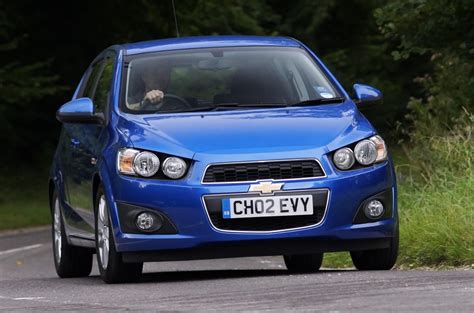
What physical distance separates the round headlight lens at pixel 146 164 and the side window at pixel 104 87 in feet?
4.00

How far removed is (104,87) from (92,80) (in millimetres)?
971

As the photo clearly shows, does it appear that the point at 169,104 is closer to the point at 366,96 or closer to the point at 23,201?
the point at 366,96

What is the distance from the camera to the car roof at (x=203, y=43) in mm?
12086

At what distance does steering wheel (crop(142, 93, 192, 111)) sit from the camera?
11.4m

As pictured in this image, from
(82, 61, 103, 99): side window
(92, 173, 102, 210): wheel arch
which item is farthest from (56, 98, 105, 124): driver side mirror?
(82, 61, 103, 99): side window

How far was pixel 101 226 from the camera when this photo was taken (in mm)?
11227

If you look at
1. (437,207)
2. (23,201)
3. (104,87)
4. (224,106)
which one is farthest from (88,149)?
(23,201)

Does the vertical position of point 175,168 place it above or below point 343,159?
below

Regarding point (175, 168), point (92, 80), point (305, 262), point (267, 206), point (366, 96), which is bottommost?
point (305, 262)

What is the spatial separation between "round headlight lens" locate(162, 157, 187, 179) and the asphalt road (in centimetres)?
65

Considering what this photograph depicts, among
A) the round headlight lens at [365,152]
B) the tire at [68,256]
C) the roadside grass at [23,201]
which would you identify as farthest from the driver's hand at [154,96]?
the roadside grass at [23,201]

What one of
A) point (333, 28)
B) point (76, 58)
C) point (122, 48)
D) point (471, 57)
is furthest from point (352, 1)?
point (122, 48)

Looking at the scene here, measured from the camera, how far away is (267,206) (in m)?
10.4

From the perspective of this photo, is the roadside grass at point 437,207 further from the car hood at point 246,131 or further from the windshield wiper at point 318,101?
the car hood at point 246,131
